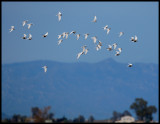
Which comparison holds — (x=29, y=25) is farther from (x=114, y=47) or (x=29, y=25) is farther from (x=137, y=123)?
(x=137, y=123)

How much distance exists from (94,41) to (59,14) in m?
3.31

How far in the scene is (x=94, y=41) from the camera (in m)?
47.1

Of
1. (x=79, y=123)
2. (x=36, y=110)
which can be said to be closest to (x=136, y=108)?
(x=79, y=123)

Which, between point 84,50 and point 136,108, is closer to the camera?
point 84,50

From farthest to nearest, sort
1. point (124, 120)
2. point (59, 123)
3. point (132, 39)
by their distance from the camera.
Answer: point (124, 120), point (59, 123), point (132, 39)

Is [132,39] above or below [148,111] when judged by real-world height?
below

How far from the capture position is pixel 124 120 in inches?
5920

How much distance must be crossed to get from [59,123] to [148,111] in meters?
30.7

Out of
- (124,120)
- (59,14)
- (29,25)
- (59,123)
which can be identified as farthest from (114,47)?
(124,120)

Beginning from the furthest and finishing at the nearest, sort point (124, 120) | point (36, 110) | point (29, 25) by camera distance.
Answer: point (36, 110)
point (124, 120)
point (29, 25)

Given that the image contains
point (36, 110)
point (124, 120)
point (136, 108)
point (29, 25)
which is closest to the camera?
point (29, 25)

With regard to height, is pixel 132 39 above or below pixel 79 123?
below

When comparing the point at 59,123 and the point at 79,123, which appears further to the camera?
the point at 79,123

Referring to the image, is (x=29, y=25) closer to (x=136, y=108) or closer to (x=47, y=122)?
(x=47, y=122)
